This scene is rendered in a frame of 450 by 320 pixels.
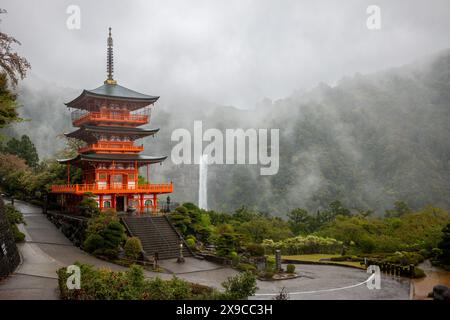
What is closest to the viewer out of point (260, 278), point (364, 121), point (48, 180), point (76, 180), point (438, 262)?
point (260, 278)

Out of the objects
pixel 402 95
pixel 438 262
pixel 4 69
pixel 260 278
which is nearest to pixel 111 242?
pixel 260 278

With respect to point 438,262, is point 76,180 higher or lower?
higher

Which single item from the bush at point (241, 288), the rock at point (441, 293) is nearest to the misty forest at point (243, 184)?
the bush at point (241, 288)

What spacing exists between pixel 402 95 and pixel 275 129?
3293cm

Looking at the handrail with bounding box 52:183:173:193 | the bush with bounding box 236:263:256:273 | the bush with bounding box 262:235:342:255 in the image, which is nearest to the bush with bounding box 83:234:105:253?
the handrail with bounding box 52:183:173:193

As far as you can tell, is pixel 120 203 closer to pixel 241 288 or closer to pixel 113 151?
pixel 113 151

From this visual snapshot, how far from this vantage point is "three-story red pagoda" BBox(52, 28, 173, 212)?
30.7m

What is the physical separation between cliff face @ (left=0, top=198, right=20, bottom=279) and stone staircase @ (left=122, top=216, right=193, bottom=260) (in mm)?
6961

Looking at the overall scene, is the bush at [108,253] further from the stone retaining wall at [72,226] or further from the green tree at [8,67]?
the green tree at [8,67]

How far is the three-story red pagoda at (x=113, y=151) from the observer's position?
3067 cm

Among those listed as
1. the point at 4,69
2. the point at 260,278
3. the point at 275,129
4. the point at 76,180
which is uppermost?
the point at 275,129

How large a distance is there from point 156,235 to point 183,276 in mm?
6607
